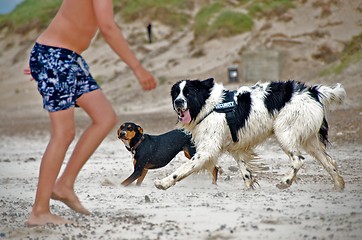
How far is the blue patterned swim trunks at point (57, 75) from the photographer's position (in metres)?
6.59

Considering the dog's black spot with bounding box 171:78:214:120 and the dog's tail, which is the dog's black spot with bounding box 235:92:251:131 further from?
the dog's tail

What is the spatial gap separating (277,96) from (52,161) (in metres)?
3.50

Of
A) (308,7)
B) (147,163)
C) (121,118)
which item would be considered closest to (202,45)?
(308,7)

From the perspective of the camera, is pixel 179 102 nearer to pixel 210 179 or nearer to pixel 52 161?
pixel 210 179

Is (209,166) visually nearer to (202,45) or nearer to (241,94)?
(241,94)

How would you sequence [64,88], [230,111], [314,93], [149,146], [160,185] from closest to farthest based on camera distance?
[64,88] < [160,185] < [230,111] < [314,93] < [149,146]

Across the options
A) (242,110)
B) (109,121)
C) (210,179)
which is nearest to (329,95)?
(242,110)

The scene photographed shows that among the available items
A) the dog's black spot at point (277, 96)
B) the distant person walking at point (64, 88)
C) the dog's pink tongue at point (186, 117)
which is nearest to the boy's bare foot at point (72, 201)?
the distant person walking at point (64, 88)

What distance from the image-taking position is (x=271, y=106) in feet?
31.0

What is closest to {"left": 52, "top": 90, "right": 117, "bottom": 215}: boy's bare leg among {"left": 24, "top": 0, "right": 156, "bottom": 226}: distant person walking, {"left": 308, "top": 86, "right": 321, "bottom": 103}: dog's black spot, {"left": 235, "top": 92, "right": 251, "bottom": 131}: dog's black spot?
{"left": 24, "top": 0, "right": 156, "bottom": 226}: distant person walking

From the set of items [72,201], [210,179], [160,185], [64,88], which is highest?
[64,88]

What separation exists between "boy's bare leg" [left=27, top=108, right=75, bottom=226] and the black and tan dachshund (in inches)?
143

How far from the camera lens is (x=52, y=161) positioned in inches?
261

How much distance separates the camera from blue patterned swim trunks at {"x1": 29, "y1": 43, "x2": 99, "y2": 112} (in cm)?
659
